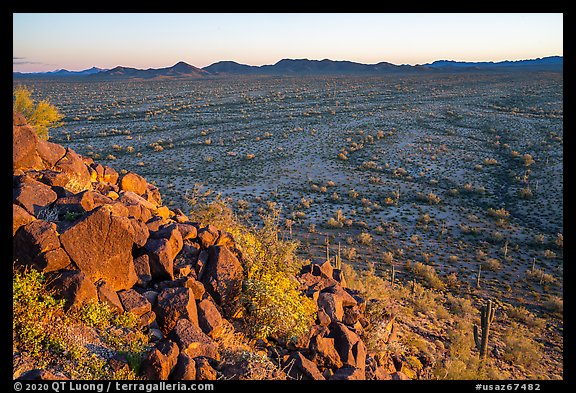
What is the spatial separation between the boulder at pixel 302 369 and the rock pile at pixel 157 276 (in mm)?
17

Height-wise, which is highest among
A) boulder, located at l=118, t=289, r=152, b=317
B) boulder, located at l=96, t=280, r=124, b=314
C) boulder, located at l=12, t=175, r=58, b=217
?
boulder, located at l=12, t=175, r=58, b=217

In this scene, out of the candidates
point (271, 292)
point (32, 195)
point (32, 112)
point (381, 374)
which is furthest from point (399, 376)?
point (32, 112)

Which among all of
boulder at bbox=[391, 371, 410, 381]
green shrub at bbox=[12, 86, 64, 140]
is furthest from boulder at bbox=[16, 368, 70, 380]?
green shrub at bbox=[12, 86, 64, 140]

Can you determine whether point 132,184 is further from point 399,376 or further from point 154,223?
point 399,376

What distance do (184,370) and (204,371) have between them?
12.5 inches

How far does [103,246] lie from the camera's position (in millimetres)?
6840

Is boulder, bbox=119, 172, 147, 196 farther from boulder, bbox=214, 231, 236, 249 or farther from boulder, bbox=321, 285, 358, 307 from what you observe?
boulder, bbox=321, 285, 358, 307

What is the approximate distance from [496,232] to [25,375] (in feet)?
66.3

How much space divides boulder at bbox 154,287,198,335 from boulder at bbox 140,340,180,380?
1.01 m

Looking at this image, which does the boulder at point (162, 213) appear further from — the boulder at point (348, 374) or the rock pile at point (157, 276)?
the boulder at point (348, 374)

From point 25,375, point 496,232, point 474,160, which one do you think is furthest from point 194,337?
point 474,160

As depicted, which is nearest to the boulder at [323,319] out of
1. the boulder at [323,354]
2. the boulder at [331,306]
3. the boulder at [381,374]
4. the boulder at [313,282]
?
the boulder at [331,306]

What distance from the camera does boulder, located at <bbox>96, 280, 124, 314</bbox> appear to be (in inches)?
253
